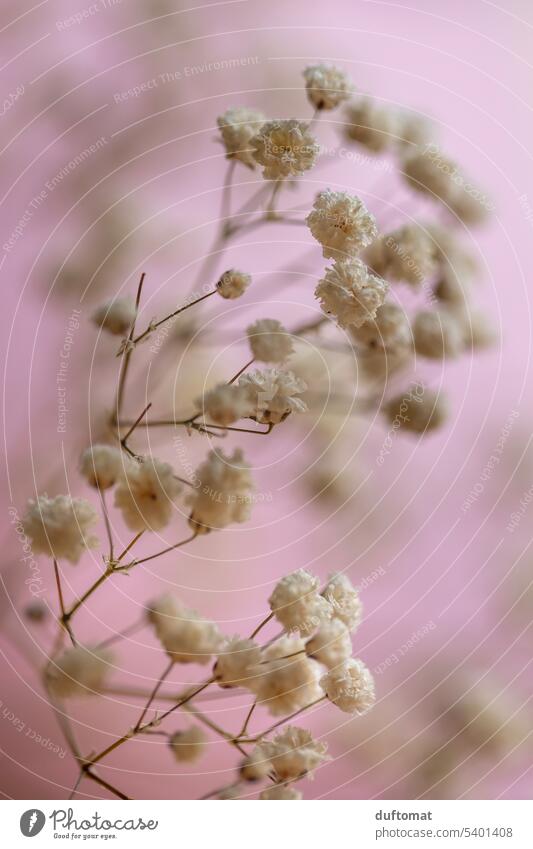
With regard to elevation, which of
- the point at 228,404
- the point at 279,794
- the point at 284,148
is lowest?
the point at 279,794

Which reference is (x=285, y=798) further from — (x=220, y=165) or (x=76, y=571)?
(x=220, y=165)

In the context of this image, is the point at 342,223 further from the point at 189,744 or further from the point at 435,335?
the point at 189,744

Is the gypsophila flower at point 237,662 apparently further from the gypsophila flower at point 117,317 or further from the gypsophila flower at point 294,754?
the gypsophila flower at point 117,317

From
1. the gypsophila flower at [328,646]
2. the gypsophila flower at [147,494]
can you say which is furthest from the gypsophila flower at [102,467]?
the gypsophila flower at [328,646]

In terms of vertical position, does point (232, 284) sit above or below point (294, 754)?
above

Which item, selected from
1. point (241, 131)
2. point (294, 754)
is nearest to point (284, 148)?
point (241, 131)

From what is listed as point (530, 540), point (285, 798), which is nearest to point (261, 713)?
point (285, 798)

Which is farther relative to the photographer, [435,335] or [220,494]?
[435,335]
